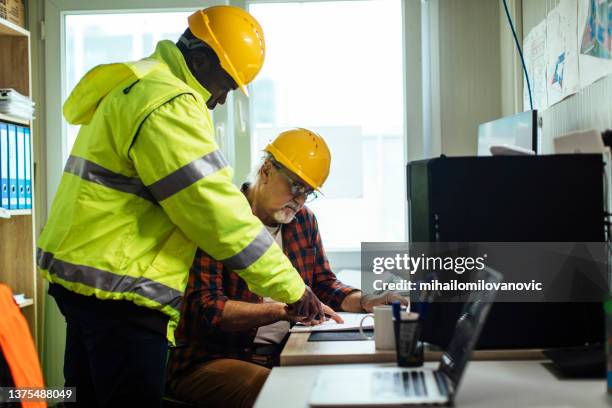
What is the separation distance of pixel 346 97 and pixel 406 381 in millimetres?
2272

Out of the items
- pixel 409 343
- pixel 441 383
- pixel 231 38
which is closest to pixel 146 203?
pixel 231 38

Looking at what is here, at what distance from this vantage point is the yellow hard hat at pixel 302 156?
2375 mm

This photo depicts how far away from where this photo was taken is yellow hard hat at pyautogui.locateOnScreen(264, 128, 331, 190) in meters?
2.38

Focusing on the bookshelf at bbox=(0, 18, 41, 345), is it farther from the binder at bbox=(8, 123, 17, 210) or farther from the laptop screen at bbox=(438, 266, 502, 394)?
the laptop screen at bbox=(438, 266, 502, 394)

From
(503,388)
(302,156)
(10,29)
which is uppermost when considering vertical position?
(10,29)

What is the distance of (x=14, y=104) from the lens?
9.55ft

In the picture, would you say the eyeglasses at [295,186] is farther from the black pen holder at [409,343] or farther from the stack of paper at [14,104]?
the stack of paper at [14,104]

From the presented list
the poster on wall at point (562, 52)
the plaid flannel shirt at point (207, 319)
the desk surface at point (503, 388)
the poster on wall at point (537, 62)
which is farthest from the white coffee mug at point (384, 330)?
the poster on wall at point (537, 62)

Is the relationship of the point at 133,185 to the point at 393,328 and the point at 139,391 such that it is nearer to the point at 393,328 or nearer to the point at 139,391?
the point at 139,391

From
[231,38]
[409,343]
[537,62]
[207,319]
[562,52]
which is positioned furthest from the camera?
[537,62]

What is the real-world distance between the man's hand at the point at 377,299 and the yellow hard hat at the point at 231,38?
2.65ft

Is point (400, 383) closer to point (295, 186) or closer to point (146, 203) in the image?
point (146, 203)

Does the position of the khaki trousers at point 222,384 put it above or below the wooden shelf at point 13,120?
below

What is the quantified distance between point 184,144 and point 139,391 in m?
0.62
